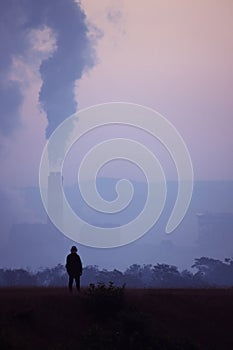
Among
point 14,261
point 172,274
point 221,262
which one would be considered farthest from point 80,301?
point 14,261

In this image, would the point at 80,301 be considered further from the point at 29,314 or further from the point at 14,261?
the point at 14,261

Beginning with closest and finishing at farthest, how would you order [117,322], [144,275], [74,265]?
1. [117,322]
2. [74,265]
3. [144,275]

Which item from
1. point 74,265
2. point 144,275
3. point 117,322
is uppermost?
point 144,275

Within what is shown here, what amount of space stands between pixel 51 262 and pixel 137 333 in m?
114

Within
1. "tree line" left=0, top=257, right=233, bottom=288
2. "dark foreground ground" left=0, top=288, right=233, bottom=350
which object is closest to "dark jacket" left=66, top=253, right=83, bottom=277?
"dark foreground ground" left=0, top=288, right=233, bottom=350

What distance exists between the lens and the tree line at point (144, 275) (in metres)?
79.5

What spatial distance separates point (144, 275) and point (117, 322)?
87.6 meters

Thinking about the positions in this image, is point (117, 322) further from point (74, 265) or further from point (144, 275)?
point (144, 275)

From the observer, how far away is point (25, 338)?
1994 centimetres

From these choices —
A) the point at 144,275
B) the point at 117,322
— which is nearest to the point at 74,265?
the point at 117,322

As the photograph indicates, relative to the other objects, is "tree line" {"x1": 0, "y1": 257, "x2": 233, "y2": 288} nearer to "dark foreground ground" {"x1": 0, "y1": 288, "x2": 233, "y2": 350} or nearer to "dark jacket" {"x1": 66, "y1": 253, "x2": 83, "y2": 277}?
"dark jacket" {"x1": 66, "y1": 253, "x2": 83, "y2": 277}

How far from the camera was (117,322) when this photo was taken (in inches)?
835

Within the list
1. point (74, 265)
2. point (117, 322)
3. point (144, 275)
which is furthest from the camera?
point (144, 275)

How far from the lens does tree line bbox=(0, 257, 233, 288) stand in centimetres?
7950
